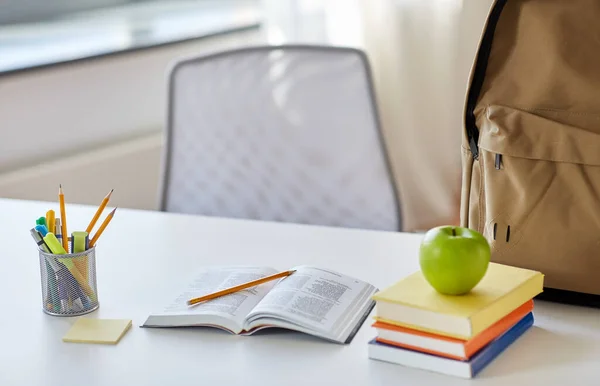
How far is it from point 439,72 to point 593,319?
6.95ft

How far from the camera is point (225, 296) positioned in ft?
3.74

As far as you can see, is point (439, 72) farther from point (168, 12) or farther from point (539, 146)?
point (539, 146)

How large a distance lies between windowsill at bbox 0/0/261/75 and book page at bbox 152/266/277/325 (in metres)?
1.15

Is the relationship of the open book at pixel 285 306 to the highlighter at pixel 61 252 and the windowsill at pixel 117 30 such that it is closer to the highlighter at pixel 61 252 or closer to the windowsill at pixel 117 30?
the highlighter at pixel 61 252

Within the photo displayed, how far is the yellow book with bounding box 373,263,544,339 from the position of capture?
94cm

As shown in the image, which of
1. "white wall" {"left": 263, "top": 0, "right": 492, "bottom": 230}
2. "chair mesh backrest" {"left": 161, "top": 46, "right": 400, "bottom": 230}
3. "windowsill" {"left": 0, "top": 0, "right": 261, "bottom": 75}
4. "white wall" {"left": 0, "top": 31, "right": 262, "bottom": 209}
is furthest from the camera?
"white wall" {"left": 263, "top": 0, "right": 492, "bottom": 230}

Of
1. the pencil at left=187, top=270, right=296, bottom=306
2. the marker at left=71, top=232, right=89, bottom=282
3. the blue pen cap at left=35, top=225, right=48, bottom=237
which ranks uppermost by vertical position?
the blue pen cap at left=35, top=225, right=48, bottom=237

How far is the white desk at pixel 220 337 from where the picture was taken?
97 centimetres

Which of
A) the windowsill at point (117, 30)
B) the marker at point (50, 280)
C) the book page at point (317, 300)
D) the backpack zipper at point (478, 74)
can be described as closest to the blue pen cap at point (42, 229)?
the marker at point (50, 280)

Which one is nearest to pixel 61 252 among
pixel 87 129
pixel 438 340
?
pixel 438 340

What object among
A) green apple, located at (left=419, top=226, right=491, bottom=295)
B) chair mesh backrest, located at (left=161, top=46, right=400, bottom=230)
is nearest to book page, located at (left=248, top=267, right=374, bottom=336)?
green apple, located at (left=419, top=226, right=491, bottom=295)

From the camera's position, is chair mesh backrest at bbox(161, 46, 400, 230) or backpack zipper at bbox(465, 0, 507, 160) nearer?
backpack zipper at bbox(465, 0, 507, 160)

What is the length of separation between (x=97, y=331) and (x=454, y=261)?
425mm

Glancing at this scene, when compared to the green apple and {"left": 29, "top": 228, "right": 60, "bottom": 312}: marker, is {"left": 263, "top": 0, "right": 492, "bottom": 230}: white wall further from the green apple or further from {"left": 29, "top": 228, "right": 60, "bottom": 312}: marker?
the green apple
